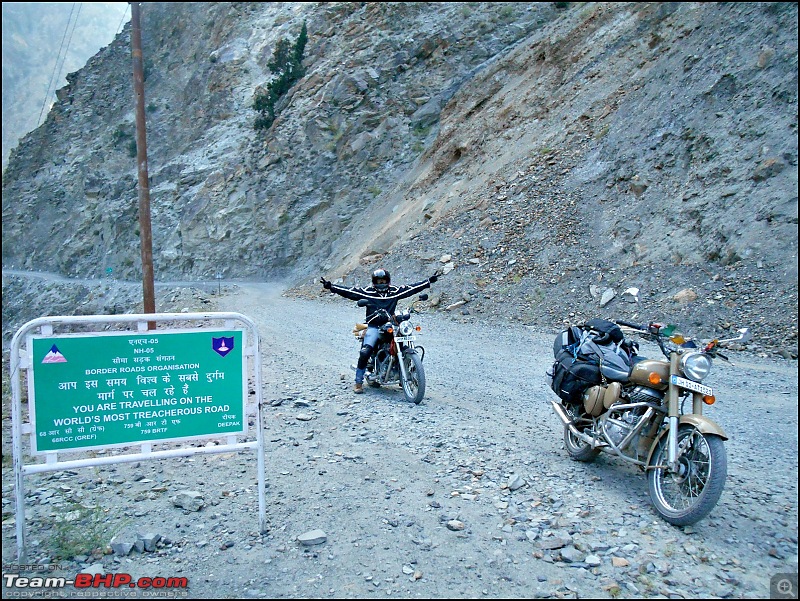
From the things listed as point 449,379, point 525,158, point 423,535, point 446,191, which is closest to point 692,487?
point 423,535

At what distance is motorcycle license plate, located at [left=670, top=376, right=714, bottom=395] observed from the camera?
3.88 metres

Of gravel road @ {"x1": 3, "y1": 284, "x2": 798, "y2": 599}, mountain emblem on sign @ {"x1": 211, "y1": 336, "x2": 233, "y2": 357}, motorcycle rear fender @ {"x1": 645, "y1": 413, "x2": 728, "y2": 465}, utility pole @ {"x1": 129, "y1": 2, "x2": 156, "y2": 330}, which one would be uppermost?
utility pole @ {"x1": 129, "y1": 2, "x2": 156, "y2": 330}

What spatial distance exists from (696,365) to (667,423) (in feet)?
1.61

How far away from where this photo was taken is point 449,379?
8.75m

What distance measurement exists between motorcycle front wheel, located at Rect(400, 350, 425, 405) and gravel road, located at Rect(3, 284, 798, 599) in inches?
7.2

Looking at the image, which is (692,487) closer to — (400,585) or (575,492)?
(575,492)

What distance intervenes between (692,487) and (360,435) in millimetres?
3313

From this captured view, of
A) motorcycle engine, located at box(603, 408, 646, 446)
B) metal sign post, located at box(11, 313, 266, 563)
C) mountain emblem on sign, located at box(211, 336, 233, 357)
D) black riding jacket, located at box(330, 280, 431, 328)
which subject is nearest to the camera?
metal sign post, located at box(11, 313, 266, 563)

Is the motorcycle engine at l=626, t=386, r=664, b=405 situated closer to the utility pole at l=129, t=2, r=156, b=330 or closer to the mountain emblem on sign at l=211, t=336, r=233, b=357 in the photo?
the mountain emblem on sign at l=211, t=336, r=233, b=357

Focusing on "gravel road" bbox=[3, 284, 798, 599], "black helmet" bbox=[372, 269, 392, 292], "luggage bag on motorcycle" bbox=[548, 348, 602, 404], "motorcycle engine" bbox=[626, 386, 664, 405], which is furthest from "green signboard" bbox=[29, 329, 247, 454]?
"black helmet" bbox=[372, 269, 392, 292]

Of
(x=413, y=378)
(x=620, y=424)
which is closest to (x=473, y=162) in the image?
(x=413, y=378)

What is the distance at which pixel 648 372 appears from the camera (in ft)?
14.1

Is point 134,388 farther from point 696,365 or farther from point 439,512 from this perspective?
point 696,365

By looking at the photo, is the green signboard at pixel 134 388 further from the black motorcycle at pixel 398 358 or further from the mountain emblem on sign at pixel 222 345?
the black motorcycle at pixel 398 358
